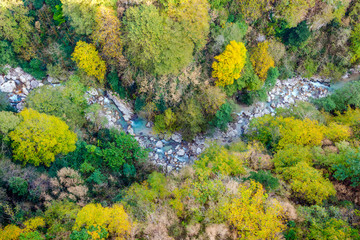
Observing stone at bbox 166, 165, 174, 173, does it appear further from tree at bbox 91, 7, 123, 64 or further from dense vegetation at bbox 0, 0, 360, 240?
tree at bbox 91, 7, 123, 64

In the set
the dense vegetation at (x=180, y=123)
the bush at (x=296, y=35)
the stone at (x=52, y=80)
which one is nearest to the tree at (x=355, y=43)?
the dense vegetation at (x=180, y=123)

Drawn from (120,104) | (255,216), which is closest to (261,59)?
(120,104)

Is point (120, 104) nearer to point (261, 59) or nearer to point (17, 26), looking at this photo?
point (17, 26)

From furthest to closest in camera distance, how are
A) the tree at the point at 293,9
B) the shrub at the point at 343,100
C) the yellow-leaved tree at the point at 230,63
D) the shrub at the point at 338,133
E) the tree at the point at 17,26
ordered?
the shrub at the point at 343,100, the tree at the point at 293,9, the yellow-leaved tree at the point at 230,63, the tree at the point at 17,26, the shrub at the point at 338,133

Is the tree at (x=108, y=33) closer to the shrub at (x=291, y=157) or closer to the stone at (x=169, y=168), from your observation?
the stone at (x=169, y=168)

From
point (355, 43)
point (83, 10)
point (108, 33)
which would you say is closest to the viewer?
point (83, 10)
